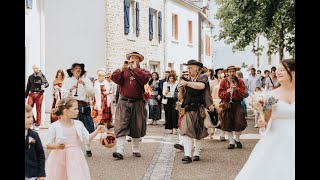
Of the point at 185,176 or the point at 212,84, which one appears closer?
the point at 185,176

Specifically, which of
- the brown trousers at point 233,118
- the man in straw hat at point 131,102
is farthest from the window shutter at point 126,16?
the man in straw hat at point 131,102

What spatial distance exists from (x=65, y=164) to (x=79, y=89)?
2.90m

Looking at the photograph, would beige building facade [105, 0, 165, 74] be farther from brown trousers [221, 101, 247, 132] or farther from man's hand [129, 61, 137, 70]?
man's hand [129, 61, 137, 70]

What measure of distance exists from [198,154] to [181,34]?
10746 mm

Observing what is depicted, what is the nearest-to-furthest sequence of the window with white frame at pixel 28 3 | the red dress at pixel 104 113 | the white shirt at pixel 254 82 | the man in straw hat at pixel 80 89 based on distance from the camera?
the white shirt at pixel 254 82, the man in straw hat at pixel 80 89, the window with white frame at pixel 28 3, the red dress at pixel 104 113

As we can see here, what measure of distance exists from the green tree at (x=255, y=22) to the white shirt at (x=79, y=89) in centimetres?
176

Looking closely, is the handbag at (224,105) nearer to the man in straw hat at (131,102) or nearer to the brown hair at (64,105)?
the man in straw hat at (131,102)

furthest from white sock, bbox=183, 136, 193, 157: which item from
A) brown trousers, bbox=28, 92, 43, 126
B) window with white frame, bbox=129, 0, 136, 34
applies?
window with white frame, bbox=129, 0, 136, 34

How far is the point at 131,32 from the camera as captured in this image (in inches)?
574

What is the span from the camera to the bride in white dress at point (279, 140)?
173 inches
